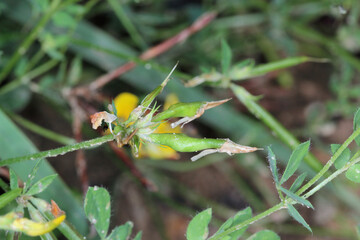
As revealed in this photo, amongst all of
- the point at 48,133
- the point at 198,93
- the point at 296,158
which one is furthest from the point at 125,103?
the point at 296,158

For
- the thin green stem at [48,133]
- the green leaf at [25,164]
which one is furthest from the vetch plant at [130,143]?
the thin green stem at [48,133]

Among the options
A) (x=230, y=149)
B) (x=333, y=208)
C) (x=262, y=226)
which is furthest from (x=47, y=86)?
(x=333, y=208)

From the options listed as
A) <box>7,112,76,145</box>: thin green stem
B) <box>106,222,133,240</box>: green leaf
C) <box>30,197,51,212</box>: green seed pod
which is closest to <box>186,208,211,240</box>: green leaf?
<box>106,222,133,240</box>: green leaf

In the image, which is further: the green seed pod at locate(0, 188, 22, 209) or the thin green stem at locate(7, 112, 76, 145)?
the thin green stem at locate(7, 112, 76, 145)

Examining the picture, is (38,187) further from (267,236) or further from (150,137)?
(267,236)

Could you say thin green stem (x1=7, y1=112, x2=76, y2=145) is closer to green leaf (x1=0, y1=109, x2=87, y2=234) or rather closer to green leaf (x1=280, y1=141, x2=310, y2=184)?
green leaf (x1=0, y1=109, x2=87, y2=234)
